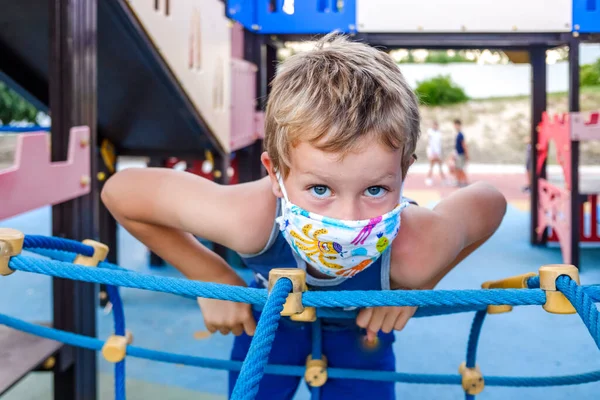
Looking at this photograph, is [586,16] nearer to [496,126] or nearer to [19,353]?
[19,353]

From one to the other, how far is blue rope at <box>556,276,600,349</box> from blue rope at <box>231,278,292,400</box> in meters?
0.30

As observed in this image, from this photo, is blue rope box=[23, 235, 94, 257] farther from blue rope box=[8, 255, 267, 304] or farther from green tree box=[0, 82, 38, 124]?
green tree box=[0, 82, 38, 124]

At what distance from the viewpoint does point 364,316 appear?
106 centimetres

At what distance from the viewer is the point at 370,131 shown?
0.84m

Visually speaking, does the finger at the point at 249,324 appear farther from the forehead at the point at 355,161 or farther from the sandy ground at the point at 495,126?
the sandy ground at the point at 495,126

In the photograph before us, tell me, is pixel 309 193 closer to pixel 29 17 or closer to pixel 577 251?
pixel 29 17

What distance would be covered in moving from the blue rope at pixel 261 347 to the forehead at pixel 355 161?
176 mm

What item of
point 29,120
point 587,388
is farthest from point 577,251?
point 29,120

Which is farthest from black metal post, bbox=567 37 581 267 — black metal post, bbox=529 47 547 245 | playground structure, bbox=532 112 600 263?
black metal post, bbox=529 47 547 245

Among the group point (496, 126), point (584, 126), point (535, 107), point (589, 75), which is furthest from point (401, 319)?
point (589, 75)

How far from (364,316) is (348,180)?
32 cm

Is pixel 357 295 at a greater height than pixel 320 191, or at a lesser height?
lesser

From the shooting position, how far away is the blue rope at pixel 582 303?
0.63 metres

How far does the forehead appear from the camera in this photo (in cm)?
82
